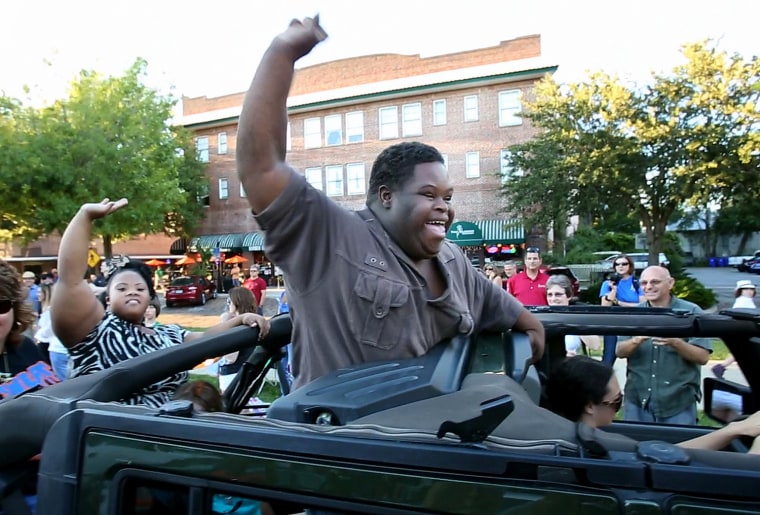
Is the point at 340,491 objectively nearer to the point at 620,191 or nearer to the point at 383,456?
the point at 383,456

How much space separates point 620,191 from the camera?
63.7 feet

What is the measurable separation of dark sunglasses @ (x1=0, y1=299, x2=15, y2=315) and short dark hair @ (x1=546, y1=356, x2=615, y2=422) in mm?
2390

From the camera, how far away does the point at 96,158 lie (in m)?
20.4

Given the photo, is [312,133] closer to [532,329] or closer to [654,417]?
[654,417]

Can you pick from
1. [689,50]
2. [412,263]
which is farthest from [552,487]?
[689,50]

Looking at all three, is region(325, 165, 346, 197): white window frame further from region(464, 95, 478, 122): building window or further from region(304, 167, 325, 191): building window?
region(464, 95, 478, 122): building window

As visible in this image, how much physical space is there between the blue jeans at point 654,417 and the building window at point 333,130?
28653 millimetres

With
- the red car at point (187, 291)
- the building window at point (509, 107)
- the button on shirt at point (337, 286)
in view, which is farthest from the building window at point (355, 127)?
the button on shirt at point (337, 286)

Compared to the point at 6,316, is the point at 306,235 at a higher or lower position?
higher

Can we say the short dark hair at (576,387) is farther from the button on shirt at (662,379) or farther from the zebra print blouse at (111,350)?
the button on shirt at (662,379)

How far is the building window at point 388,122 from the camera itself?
30.2 metres

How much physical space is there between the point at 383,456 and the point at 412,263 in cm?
76

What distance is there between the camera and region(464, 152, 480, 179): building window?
2886 centimetres

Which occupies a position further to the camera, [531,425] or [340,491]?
[531,425]
